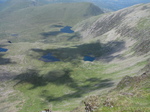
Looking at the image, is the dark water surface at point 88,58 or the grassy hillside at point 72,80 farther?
the dark water surface at point 88,58

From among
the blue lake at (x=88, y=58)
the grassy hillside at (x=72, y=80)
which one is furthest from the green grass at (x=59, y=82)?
the blue lake at (x=88, y=58)

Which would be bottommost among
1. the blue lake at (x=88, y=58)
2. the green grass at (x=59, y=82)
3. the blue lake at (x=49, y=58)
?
the blue lake at (x=88, y=58)

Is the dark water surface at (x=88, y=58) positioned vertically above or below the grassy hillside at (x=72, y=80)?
below

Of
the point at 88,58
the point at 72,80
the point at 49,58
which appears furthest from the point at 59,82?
the point at 88,58

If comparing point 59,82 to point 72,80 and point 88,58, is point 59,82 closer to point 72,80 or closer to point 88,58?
point 72,80

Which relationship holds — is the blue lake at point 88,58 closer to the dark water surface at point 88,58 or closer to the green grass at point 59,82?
the dark water surface at point 88,58

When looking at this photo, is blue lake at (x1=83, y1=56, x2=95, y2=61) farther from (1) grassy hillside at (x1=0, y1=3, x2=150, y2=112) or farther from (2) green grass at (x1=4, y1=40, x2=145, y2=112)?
(2) green grass at (x1=4, y1=40, x2=145, y2=112)

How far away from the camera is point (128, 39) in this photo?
18788 cm

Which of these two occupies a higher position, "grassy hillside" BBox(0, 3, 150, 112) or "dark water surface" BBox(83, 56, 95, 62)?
"grassy hillside" BBox(0, 3, 150, 112)

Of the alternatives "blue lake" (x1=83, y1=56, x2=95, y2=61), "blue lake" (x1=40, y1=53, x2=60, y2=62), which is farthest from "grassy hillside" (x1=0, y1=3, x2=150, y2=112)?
"blue lake" (x1=83, y1=56, x2=95, y2=61)

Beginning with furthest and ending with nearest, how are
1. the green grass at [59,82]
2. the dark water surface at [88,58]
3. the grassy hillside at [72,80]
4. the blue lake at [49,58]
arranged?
1. the dark water surface at [88,58]
2. the blue lake at [49,58]
3. the green grass at [59,82]
4. the grassy hillside at [72,80]

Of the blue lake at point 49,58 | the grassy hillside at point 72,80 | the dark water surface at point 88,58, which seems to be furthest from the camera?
the dark water surface at point 88,58

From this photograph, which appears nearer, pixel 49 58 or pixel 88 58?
pixel 49 58

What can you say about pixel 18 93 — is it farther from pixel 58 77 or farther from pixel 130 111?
pixel 130 111
